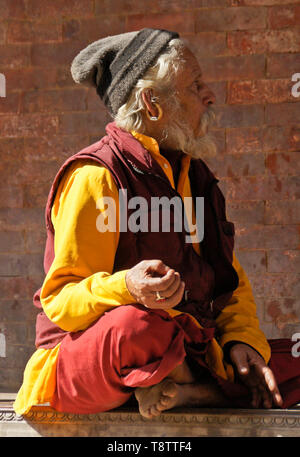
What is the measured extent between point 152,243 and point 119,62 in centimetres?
64

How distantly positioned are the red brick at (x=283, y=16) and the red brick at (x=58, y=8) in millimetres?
1211

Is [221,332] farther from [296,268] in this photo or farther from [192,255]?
[296,268]

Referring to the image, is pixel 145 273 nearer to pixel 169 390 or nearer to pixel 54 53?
pixel 169 390

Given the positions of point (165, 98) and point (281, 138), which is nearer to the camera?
point (165, 98)

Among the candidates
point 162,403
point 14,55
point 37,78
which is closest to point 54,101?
point 37,78

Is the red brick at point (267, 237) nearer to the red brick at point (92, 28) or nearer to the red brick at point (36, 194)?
the red brick at point (36, 194)

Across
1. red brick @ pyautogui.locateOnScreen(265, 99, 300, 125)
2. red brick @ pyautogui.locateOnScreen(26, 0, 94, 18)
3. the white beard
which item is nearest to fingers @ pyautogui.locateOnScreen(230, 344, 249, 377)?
the white beard

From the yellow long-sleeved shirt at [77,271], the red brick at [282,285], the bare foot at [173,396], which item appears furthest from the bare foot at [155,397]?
the red brick at [282,285]

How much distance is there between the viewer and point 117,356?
87.8 inches

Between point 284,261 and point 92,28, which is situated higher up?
point 92,28

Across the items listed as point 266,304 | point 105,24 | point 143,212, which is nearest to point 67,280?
point 143,212

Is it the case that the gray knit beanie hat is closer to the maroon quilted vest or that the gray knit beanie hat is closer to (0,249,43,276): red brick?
the maroon quilted vest

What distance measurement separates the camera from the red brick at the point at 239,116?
5.21 metres

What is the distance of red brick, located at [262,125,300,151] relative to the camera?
516cm
